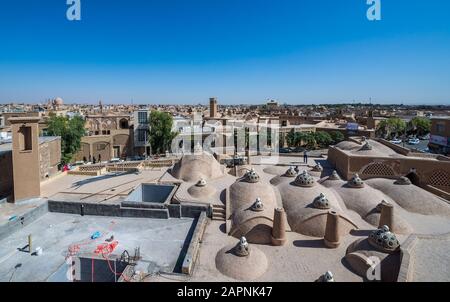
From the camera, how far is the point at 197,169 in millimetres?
18750

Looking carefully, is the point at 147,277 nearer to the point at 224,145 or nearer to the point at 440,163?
the point at 440,163

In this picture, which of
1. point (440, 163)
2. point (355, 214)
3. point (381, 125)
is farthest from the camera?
point (381, 125)

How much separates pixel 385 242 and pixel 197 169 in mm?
12072

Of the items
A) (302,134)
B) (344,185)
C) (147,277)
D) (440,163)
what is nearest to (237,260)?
(147,277)

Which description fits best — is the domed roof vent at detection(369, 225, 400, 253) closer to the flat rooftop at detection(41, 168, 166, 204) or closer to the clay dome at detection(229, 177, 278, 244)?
the clay dome at detection(229, 177, 278, 244)

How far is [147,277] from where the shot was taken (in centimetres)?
855

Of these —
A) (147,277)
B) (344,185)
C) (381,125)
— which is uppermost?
(381,125)

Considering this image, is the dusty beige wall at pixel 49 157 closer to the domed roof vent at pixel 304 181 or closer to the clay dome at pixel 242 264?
the clay dome at pixel 242 264

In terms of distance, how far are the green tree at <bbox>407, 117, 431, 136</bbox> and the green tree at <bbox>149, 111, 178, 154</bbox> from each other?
158ft

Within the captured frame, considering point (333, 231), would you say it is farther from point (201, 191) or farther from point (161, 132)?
point (161, 132)

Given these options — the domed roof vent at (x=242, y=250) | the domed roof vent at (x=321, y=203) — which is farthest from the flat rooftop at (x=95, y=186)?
the domed roof vent at (x=321, y=203)
